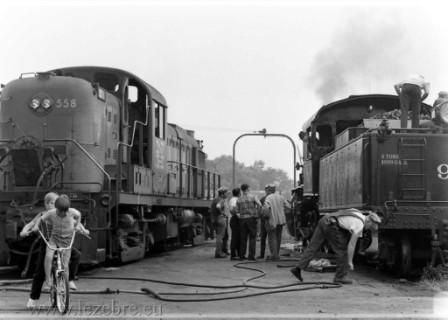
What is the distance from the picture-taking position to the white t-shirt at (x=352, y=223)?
9.81 meters

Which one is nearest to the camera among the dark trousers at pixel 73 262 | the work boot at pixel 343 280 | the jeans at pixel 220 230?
the dark trousers at pixel 73 262

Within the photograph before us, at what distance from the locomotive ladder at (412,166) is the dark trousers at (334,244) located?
163 cm

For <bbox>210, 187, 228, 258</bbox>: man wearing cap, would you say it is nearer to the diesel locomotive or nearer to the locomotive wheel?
the diesel locomotive

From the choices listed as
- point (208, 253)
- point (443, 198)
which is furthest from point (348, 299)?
point (208, 253)

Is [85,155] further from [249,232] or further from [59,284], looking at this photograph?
[59,284]

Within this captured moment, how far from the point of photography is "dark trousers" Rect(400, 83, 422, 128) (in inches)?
465

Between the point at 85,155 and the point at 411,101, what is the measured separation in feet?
20.9

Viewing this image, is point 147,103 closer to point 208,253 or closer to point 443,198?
point 208,253

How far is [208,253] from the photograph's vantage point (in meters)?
17.1

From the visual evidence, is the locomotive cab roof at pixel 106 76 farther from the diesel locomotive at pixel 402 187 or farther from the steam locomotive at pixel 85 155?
the diesel locomotive at pixel 402 187

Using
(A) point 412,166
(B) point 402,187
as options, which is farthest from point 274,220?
(A) point 412,166

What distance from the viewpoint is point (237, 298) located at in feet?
27.3

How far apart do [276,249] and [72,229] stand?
24.0 feet

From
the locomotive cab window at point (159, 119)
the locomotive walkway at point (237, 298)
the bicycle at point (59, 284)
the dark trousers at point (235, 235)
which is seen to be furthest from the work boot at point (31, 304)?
the dark trousers at point (235, 235)
